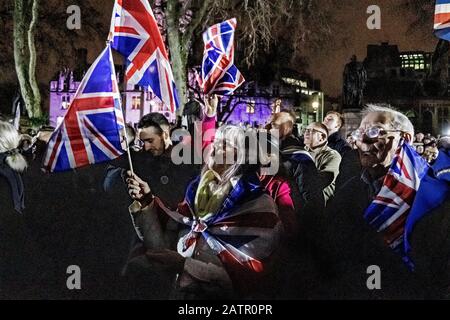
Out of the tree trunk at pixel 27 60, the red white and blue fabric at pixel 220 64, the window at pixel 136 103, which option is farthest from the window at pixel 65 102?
the red white and blue fabric at pixel 220 64

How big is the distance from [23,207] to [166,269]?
4.53ft

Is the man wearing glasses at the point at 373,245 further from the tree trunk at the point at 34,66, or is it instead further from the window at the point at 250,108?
the tree trunk at the point at 34,66

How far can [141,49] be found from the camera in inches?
220

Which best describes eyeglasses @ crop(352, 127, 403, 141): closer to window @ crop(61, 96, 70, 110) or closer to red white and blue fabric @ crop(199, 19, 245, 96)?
red white and blue fabric @ crop(199, 19, 245, 96)

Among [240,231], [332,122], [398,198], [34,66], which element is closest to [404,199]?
[398,198]

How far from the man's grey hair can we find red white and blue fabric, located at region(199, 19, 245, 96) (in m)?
1.22

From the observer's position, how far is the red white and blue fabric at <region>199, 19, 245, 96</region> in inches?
233

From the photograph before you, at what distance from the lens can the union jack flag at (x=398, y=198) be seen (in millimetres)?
5574

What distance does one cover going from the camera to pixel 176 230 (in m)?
5.71

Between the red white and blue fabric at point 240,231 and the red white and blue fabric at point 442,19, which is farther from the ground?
the red white and blue fabric at point 442,19

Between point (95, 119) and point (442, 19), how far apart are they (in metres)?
3.10

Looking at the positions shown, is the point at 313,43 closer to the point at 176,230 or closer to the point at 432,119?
the point at 432,119
